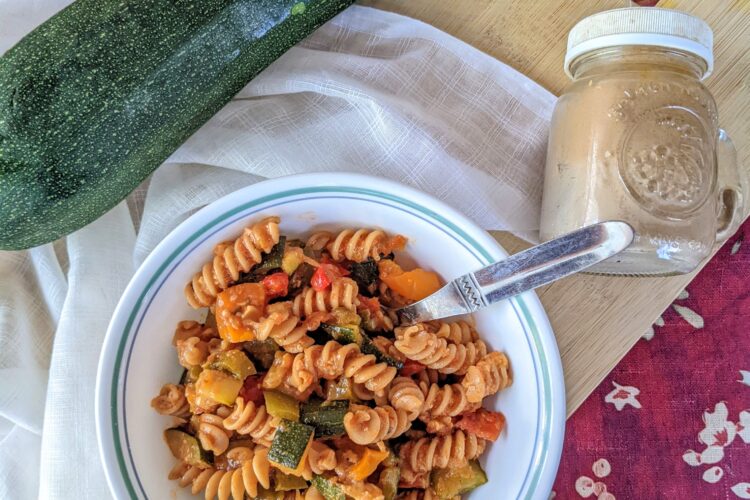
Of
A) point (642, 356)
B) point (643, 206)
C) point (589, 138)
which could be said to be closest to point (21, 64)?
point (589, 138)

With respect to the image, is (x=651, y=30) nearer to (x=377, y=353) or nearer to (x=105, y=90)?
(x=377, y=353)

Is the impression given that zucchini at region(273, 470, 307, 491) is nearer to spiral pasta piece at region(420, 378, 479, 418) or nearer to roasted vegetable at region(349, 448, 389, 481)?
roasted vegetable at region(349, 448, 389, 481)

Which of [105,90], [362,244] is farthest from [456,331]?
[105,90]

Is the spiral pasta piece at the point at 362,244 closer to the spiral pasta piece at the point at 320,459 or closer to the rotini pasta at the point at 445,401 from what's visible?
the rotini pasta at the point at 445,401

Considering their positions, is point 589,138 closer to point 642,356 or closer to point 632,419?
point 642,356

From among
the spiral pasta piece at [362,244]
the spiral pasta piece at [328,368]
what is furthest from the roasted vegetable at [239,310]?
the spiral pasta piece at [362,244]

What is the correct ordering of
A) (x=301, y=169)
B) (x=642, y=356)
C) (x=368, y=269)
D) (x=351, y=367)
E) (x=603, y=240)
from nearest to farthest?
1. (x=603, y=240)
2. (x=351, y=367)
3. (x=368, y=269)
4. (x=301, y=169)
5. (x=642, y=356)

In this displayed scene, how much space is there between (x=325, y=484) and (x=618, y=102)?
109cm

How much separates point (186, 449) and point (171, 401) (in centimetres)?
12

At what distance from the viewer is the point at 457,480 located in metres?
1.61

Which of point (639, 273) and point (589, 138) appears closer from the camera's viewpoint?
point (589, 138)

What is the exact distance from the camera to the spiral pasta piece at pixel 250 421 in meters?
1.51

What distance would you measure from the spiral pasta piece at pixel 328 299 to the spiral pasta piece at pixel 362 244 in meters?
0.07

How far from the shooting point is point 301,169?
1795mm
